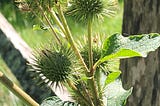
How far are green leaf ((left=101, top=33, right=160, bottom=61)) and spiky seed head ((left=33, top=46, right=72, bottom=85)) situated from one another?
0.37ft

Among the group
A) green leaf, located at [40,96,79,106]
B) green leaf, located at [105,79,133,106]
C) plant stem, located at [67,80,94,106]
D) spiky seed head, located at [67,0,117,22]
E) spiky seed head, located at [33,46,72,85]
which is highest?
spiky seed head, located at [67,0,117,22]

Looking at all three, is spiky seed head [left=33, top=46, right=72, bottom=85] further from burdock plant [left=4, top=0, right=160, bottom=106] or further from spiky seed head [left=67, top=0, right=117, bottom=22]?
spiky seed head [left=67, top=0, right=117, bottom=22]

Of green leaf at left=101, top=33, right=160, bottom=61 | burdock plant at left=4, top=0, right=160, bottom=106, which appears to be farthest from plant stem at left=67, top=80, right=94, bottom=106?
green leaf at left=101, top=33, right=160, bottom=61

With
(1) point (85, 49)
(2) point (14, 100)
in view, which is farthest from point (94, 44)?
(2) point (14, 100)

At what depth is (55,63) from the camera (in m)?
1.38

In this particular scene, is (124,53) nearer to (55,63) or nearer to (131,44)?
(131,44)

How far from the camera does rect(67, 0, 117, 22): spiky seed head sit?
1341 mm

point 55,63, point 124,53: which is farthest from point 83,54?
point 124,53

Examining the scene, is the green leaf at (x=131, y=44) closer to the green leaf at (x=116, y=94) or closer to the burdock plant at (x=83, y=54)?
the burdock plant at (x=83, y=54)

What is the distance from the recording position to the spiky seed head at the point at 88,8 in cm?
134

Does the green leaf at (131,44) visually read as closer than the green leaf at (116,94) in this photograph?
Yes

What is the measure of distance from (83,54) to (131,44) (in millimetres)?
197

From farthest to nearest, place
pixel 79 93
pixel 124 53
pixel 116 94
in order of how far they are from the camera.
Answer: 1. pixel 116 94
2. pixel 79 93
3. pixel 124 53

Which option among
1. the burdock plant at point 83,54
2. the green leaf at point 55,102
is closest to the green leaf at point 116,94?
the burdock plant at point 83,54
